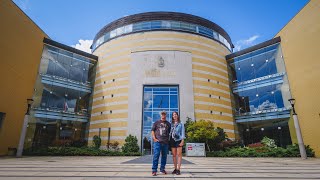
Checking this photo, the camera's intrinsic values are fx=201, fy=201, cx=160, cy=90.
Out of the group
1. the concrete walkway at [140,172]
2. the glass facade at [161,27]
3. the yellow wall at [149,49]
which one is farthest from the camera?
the glass facade at [161,27]

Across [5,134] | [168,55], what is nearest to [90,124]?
[5,134]

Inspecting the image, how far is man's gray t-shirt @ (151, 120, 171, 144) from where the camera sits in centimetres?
532

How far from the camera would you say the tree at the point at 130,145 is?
21302 millimetres

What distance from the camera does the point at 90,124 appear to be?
26.0 m

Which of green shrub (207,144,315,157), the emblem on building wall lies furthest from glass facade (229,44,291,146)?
the emblem on building wall

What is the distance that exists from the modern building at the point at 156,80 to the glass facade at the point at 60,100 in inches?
4.5

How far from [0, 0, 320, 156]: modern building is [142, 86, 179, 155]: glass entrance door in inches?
4.7

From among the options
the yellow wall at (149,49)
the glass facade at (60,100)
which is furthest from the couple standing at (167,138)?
the glass facade at (60,100)

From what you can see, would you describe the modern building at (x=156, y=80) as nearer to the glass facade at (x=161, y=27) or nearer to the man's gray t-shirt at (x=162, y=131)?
the glass facade at (x=161, y=27)

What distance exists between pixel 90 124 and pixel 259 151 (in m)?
19.7

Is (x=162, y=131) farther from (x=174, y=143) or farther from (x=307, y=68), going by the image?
(x=307, y=68)

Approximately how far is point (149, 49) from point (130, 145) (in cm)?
1232

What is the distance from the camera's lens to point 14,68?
17188mm

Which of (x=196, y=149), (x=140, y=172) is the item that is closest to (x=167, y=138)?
(x=140, y=172)
